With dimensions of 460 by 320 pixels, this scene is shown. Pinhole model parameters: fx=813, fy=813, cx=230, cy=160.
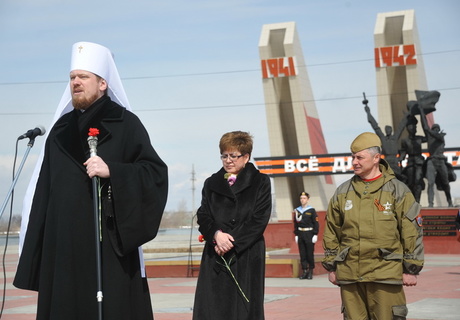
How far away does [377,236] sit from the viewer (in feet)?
18.6

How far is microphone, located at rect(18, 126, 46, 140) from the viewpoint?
485 cm

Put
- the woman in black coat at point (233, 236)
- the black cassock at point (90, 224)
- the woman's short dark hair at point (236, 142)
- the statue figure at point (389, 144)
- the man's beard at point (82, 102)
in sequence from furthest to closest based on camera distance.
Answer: the statue figure at point (389, 144)
the woman's short dark hair at point (236, 142)
the woman in black coat at point (233, 236)
the man's beard at point (82, 102)
the black cassock at point (90, 224)

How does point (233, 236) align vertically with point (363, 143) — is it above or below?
below

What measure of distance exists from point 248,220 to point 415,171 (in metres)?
21.0

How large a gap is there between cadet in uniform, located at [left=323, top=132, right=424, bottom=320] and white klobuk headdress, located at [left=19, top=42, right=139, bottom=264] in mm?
1995

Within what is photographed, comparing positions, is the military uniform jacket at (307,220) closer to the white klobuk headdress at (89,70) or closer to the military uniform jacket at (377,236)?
the military uniform jacket at (377,236)

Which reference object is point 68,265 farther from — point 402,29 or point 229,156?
point 402,29

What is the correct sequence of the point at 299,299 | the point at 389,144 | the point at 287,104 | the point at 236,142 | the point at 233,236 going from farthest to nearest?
the point at 287,104 < the point at 389,144 < the point at 299,299 < the point at 236,142 < the point at 233,236

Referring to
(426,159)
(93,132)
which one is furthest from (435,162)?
(93,132)

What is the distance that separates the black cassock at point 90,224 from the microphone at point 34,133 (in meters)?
0.50

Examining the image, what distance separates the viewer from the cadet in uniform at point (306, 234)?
15.5 m

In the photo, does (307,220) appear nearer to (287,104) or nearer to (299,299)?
(299,299)

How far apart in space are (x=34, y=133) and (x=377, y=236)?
245cm

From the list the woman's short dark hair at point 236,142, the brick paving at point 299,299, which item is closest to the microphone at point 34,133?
the woman's short dark hair at point 236,142
